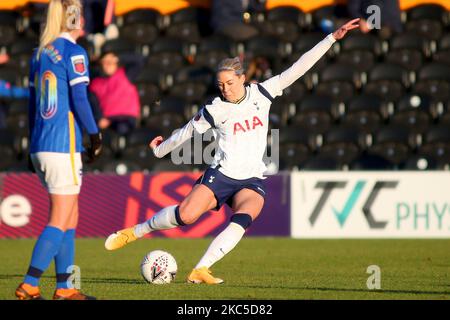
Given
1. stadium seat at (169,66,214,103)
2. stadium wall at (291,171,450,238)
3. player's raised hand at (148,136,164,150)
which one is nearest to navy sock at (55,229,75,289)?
player's raised hand at (148,136,164,150)

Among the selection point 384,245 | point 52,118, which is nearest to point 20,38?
point 384,245

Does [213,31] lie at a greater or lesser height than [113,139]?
greater

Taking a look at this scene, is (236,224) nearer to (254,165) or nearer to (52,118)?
(254,165)

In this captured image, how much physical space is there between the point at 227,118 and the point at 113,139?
356 inches

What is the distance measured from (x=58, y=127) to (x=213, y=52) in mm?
12773

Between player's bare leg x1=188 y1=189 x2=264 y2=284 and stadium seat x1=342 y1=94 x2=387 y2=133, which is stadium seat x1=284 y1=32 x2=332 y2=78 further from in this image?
player's bare leg x1=188 y1=189 x2=264 y2=284

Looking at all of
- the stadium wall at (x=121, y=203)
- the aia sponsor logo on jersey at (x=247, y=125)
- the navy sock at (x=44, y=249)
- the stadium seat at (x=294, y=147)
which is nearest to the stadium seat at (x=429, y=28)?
the stadium seat at (x=294, y=147)

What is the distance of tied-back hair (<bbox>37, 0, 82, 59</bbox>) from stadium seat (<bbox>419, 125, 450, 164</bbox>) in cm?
1125

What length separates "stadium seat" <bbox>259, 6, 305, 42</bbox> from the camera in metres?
21.3

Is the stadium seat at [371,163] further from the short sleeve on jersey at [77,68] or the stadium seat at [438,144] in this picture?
the short sleeve on jersey at [77,68]

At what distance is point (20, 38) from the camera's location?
71.9 feet

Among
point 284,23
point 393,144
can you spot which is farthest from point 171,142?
point 284,23

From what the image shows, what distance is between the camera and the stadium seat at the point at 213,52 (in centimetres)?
2041
